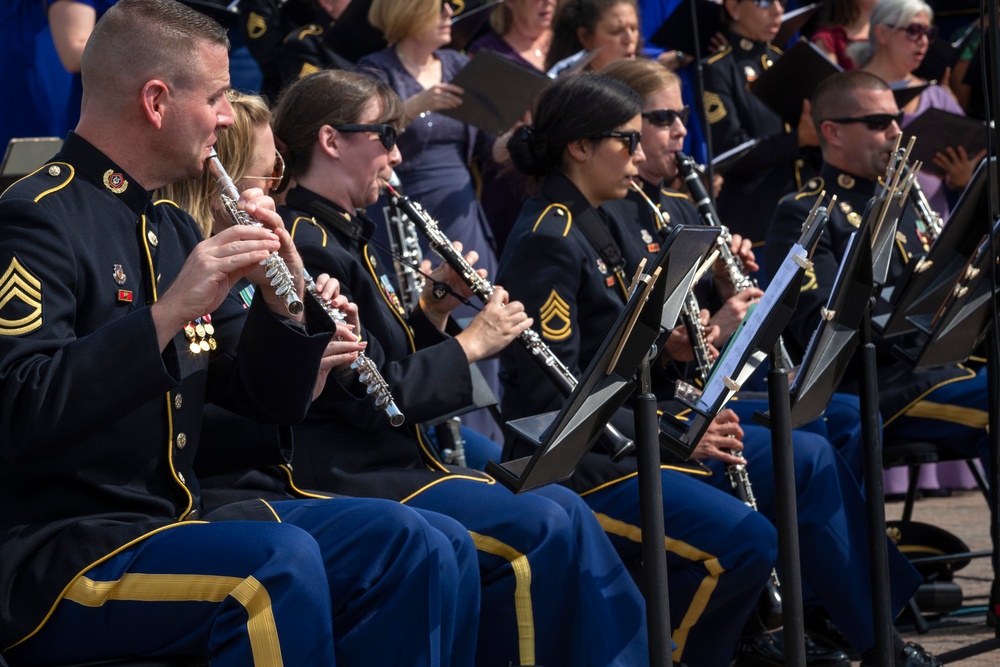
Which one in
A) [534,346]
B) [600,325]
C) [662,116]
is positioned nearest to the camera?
[534,346]

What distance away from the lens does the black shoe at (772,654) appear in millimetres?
4387

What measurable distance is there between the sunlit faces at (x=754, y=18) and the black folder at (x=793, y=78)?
664 millimetres

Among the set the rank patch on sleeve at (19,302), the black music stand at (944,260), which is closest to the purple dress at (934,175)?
the black music stand at (944,260)

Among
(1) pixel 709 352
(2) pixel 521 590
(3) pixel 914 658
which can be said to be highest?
(1) pixel 709 352

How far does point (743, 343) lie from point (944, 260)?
1.41 m

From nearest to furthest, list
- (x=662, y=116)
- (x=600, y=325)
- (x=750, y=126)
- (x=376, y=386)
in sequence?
1. (x=376, y=386)
2. (x=600, y=325)
3. (x=662, y=116)
4. (x=750, y=126)

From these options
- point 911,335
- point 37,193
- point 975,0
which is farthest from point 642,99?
point 975,0

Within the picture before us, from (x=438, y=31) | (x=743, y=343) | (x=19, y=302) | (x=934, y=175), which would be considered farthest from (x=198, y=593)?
(x=934, y=175)

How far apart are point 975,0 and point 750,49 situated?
2643 millimetres

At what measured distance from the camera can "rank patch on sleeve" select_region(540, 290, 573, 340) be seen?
4.11m

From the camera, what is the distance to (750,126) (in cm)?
702

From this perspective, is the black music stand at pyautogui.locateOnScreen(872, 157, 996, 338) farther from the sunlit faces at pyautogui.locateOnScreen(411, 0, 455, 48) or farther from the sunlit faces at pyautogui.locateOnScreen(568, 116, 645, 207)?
the sunlit faces at pyautogui.locateOnScreen(411, 0, 455, 48)

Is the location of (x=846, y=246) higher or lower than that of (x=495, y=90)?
lower

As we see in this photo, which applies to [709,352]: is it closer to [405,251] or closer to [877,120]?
[405,251]
